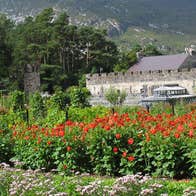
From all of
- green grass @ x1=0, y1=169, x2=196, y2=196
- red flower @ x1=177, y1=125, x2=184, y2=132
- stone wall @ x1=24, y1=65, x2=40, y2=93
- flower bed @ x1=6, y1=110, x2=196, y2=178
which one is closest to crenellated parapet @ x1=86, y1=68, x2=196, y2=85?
stone wall @ x1=24, y1=65, x2=40, y2=93

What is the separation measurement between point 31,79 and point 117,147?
150 feet

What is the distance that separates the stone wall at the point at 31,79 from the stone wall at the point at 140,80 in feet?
27.1

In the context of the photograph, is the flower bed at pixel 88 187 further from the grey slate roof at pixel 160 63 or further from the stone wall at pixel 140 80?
the grey slate roof at pixel 160 63

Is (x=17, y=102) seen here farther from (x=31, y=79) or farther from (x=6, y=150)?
(x=31, y=79)

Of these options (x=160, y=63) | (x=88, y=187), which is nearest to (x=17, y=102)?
(x=88, y=187)

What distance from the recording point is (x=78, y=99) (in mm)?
26859

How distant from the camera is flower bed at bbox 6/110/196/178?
992cm

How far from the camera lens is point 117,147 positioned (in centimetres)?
1073

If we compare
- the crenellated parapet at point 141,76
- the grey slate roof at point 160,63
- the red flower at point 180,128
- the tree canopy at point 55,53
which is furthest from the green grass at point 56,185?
the grey slate roof at point 160,63

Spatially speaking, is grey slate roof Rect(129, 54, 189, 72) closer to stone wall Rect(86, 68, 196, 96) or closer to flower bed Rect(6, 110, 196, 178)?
stone wall Rect(86, 68, 196, 96)

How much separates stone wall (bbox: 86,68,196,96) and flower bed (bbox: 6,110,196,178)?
28825 mm

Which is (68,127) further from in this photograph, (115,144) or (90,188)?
(90,188)

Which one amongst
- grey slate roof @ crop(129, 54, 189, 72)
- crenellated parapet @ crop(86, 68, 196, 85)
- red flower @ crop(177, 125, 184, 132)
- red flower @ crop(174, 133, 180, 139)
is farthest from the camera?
grey slate roof @ crop(129, 54, 189, 72)

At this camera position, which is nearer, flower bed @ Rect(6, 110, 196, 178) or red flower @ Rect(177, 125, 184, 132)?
flower bed @ Rect(6, 110, 196, 178)
